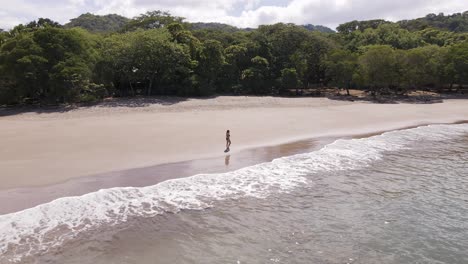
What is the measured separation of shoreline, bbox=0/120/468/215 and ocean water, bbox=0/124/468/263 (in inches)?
26.8

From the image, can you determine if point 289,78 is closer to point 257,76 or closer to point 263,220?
point 257,76

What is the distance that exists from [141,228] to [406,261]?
318 inches

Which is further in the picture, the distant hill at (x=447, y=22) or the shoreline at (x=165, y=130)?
the distant hill at (x=447, y=22)

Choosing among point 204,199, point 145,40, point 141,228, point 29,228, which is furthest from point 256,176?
point 145,40

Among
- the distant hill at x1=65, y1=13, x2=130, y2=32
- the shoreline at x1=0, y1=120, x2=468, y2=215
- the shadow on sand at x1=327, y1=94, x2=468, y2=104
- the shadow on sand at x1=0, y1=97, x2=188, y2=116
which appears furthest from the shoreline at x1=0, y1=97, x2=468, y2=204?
the distant hill at x1=65, y1=13, x2=130, y2=32

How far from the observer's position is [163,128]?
27.0 m

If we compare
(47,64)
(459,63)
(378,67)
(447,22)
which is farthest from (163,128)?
(447,22)

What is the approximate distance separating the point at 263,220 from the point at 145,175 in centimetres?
640

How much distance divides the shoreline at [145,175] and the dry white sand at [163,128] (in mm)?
719

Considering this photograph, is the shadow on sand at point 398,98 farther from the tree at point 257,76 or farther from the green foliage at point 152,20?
the green foliage at point 152,20

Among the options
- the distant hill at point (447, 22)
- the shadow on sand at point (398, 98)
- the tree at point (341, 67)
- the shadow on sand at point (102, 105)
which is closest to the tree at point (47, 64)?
the shadow on sand at point (102, 105)

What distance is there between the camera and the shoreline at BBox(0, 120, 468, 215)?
543 inches

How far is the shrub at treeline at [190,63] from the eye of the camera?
3544 cm

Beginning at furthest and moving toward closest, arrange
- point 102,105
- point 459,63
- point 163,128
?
point 459,63 < point 102,105 < point 163,128
